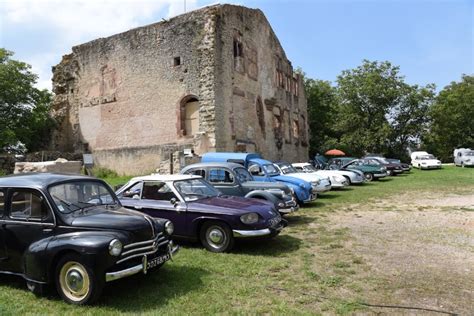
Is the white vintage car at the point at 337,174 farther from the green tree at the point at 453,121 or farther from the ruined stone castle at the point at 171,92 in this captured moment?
the green tree at the point at 453,121

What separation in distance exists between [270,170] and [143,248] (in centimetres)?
845

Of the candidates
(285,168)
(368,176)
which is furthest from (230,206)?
(368,176)

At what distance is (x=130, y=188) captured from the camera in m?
8.14

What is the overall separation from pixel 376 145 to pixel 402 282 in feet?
116

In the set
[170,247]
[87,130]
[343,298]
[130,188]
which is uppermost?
[87,130]

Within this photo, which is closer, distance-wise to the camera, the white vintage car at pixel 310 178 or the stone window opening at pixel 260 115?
the white vintage car at pixel 310 178

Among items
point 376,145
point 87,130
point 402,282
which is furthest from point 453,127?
point 402,282

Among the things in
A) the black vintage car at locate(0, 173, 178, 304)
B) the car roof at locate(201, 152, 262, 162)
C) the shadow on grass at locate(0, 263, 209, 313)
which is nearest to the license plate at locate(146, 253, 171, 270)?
the black vintage car at locate(0, 173, 178, 304)

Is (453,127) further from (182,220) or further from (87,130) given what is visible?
(182,220)

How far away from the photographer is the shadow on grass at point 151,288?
15.6ft

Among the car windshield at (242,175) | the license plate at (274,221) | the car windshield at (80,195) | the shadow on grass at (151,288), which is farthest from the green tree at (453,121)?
the car windshield at (80,195)

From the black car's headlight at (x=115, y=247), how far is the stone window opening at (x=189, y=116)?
51.9ft

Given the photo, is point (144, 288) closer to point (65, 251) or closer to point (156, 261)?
point (156, 261)

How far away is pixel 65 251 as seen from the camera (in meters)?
4.81
